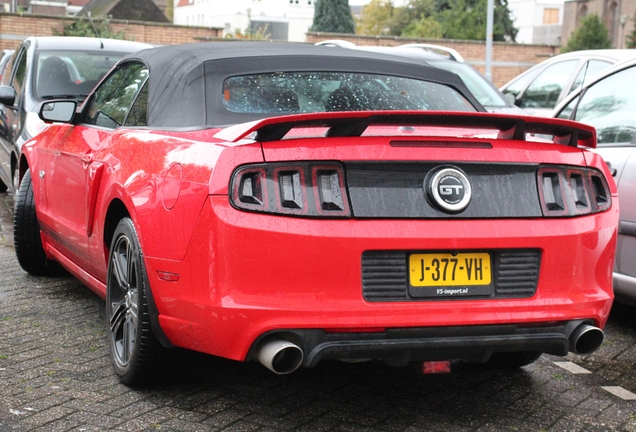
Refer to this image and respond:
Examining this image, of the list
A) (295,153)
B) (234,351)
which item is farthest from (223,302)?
(295,153)

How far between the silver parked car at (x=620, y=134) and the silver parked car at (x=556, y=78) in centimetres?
425

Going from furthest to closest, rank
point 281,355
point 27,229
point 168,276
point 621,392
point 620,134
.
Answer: point 27,229, point 620,134, point 621,392, point 168,276, point 281,355

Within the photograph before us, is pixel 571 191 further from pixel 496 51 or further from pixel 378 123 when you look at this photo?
pixel 496 51

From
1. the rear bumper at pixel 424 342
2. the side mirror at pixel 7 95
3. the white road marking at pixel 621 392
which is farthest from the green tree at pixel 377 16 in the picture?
the rear bumper at pixel 424 342

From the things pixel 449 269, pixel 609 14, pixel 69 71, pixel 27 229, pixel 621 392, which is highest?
pixel 609 14

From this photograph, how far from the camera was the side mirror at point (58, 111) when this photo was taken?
537 centimetres

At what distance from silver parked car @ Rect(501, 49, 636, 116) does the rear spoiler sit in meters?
7.46

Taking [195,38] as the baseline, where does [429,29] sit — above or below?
above

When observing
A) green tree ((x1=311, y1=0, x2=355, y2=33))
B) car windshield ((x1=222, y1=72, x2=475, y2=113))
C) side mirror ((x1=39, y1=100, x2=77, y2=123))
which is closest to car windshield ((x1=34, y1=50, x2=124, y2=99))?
side mirror ((x1=39, y1=100, x2=77, y2=123))

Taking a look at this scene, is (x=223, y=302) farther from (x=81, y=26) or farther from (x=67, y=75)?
(x=81, y=26)

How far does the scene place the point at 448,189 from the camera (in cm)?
344

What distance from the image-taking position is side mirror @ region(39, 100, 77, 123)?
537cm

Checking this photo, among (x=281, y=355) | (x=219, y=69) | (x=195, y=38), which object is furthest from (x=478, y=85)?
(x=195, y=38)

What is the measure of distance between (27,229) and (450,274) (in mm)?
3634
